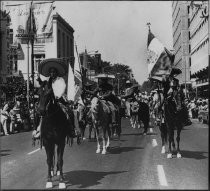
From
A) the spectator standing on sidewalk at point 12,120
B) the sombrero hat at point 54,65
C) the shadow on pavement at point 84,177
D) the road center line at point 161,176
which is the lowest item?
the shadow on pavement at point 84,177

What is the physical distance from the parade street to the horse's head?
1.57 meters

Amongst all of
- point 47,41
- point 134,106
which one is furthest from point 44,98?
point 47,41

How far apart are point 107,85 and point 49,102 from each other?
7138 mm

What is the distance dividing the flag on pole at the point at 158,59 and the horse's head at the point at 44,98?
4047mm

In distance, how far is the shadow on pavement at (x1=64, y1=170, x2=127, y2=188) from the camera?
31.7 feet

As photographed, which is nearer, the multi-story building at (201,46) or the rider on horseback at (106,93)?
the rider on horseback at (106,93)

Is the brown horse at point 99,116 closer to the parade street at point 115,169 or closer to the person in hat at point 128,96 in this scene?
the parade street at point 115,169

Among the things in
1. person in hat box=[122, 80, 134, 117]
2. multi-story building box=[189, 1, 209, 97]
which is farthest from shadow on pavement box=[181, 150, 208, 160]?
multi-story building box=[189, 1, 209, 97]

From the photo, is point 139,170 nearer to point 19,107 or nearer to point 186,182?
point 186,182

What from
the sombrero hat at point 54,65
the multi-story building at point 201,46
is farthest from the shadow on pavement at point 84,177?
the multi-story building at point 201,46

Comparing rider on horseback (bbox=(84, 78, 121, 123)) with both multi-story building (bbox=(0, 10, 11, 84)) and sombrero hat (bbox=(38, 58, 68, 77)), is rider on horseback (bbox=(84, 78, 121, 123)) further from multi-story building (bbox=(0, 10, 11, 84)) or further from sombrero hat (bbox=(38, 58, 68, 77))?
multi-story building (bbox=(0, 10, 11, 84))

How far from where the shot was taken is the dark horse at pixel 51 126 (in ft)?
30.3

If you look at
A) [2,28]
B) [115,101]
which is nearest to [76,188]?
[115,101]

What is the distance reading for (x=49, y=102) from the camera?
937cm
